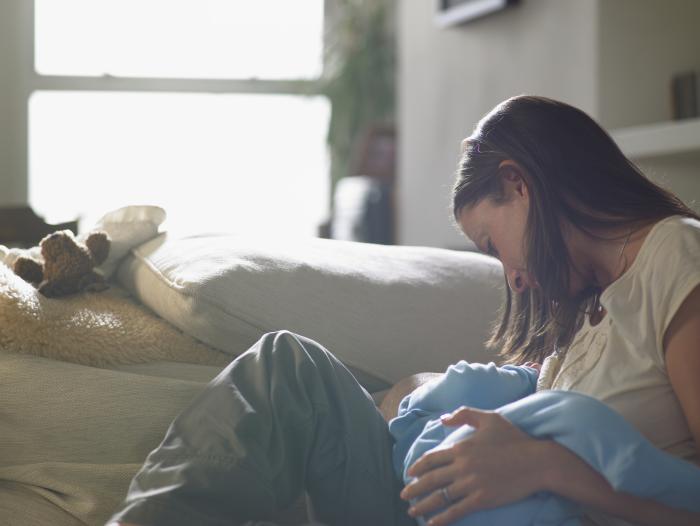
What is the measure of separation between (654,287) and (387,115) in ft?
12.6

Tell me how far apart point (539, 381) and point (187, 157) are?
156 inches

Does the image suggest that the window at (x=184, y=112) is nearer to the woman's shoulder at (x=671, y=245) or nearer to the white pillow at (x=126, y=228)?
the white pillow at (x=126, y=228)

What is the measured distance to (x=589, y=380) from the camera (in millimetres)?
992

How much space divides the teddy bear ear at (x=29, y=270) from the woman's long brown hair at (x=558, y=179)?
0.64 metres

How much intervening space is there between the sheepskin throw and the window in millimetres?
3424

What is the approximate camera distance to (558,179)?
1.02 metres

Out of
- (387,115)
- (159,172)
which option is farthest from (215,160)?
(387,115)

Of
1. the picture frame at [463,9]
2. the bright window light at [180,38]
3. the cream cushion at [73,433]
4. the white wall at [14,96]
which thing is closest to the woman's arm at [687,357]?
the cream cushion at [73,433]

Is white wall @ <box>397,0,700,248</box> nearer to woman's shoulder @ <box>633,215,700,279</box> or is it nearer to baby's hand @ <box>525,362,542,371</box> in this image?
baby's hand @ <box>525,362,542,371</box>

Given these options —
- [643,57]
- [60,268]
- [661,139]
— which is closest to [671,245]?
[60,268]

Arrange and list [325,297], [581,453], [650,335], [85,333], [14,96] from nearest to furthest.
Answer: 1. [581,453]
2. [650,335]
3. [85,333]
4. [325,297]
5. [14,96]

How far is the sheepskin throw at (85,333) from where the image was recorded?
1.17m

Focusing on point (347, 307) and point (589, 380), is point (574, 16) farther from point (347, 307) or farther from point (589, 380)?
point (589, 380)

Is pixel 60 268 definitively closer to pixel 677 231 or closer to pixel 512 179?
pixel 512 179
